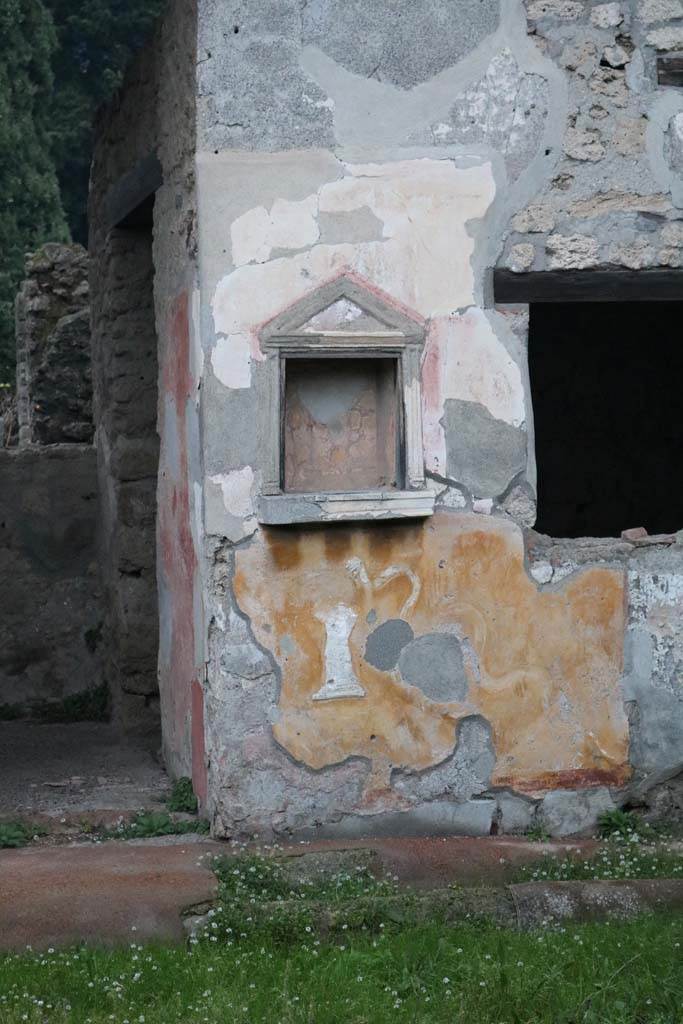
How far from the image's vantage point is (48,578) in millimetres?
7879

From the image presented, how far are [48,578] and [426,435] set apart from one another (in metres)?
3.23

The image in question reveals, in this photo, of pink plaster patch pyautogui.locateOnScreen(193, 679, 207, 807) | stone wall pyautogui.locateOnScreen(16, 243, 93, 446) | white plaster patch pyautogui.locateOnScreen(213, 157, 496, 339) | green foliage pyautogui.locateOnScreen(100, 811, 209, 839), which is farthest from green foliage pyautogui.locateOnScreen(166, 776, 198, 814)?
stone wall pyautogui.locateOnScreen(16, 243, 93, 446)

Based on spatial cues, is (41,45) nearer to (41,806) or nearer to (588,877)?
(41,806)

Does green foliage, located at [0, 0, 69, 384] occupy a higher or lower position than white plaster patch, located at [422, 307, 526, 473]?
higher

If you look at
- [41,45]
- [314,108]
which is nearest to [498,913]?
[314,108]

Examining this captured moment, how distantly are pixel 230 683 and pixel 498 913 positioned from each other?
1178 millimetres

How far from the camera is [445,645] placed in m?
5.21

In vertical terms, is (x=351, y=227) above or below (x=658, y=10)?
below

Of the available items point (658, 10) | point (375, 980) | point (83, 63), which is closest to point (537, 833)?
point (375, 980)

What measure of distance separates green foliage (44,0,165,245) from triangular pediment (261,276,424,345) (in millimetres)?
16925

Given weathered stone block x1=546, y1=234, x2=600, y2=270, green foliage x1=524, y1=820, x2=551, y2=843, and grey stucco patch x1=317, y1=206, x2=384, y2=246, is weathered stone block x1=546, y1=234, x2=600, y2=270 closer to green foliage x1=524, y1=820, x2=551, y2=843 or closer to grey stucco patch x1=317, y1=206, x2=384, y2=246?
grey stucco patch x1=317, y1=206, x2=384, y2=246

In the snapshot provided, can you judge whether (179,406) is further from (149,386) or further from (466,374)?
(149,386)

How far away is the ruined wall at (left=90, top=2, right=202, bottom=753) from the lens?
554 cm

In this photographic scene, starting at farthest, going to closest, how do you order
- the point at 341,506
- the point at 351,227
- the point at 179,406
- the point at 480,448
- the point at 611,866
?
the point at 179,406
the point at 480,448
the point at 351,227
the point at 341,506
the point at 611,866
